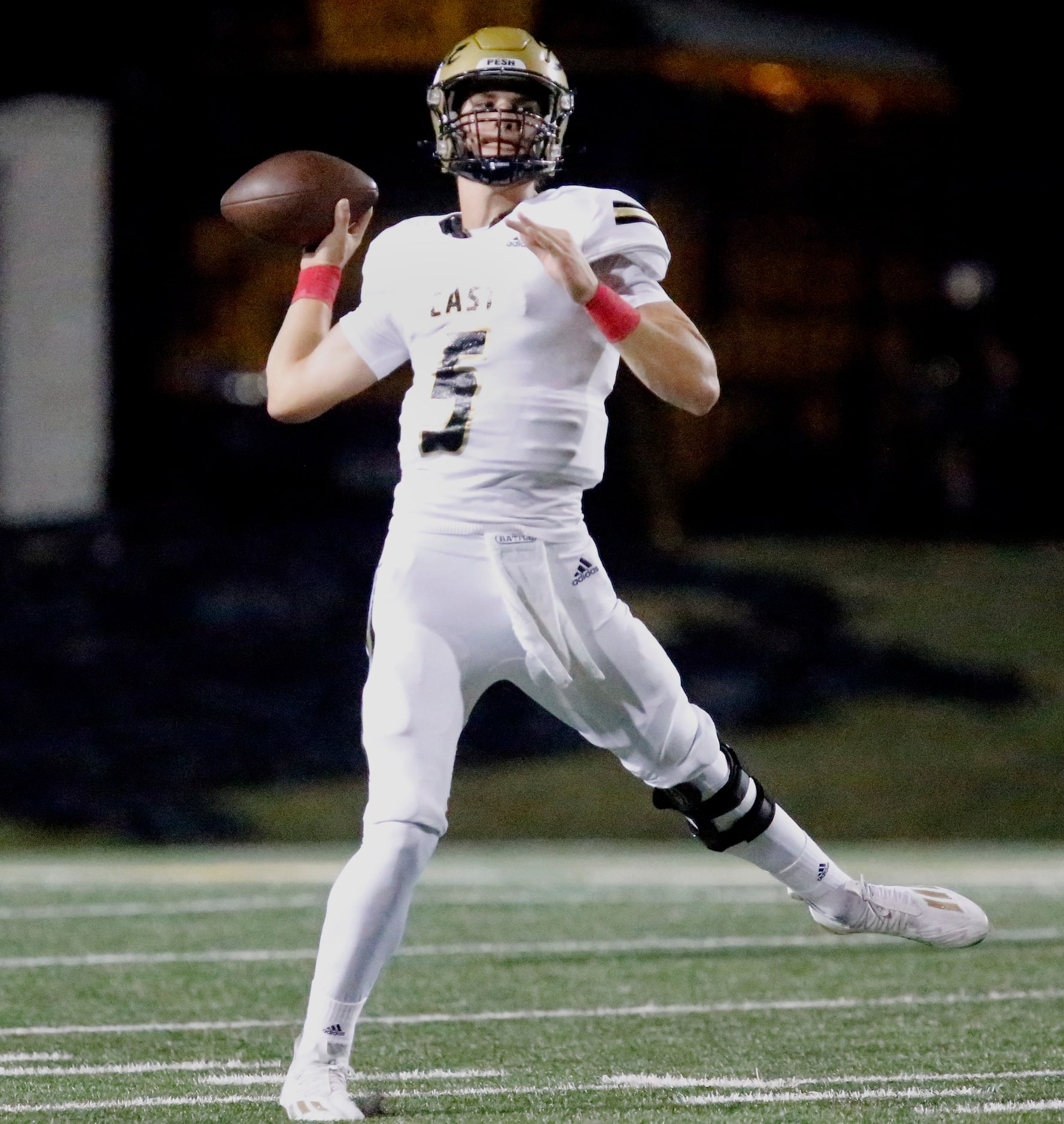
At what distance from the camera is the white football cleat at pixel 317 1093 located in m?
3.36

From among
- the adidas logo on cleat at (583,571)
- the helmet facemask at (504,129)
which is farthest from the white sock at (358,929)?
the helmet facemask at (504,129)

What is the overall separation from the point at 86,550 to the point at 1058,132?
620 cm

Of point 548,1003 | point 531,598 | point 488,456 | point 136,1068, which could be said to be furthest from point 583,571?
point 548,1003

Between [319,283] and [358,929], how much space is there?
117cm

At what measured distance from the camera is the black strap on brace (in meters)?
3.79

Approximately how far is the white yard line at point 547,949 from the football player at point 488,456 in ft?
6.40

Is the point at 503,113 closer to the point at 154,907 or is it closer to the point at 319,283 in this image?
the point at 319,283

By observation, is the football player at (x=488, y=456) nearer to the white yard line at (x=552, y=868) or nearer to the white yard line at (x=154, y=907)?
the white yard line at (x=154, y=907)

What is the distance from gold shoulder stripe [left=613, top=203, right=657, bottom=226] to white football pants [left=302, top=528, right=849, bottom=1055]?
1.74 ft

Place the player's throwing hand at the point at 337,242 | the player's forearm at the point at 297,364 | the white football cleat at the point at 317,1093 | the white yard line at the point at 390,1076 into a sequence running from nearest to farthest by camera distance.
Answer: the white football cleat at the point at 317,1093 → the player's forearm at the point at 297,364 → the white yard line at the point at 390,1076 → the player's throwing hand at the point at 337,242

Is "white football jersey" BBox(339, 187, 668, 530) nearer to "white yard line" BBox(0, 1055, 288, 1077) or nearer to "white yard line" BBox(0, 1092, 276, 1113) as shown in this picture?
"white yard line" BBox(0, 1092, 276, 1113)

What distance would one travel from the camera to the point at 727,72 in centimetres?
1238

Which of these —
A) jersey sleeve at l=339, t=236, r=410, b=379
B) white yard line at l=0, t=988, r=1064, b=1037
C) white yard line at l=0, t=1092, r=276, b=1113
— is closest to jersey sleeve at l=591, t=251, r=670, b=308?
jersey sleeve at l=339, t=236, r=410, b=379

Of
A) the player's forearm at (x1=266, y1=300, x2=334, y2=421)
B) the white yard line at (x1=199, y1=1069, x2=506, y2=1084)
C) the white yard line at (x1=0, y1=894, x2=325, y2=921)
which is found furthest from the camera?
the white yard line at (x1=0, y1=894, x2=325, y2=921)
